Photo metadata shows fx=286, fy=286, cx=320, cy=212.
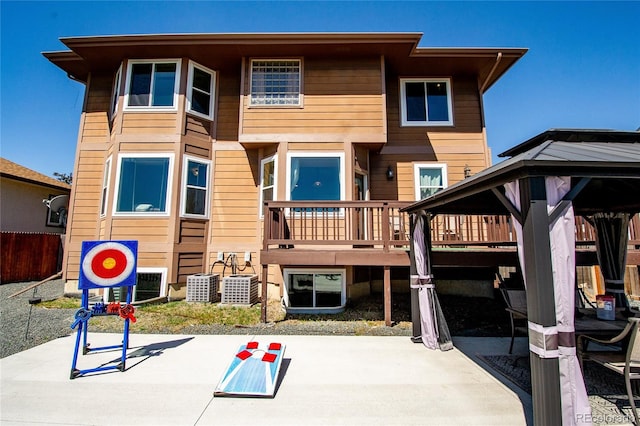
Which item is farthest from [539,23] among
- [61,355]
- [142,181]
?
[61,355]

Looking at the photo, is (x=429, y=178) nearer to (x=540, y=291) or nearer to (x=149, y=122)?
(x=540, y=291)

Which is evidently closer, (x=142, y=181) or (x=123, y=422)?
(x=123, y=422)

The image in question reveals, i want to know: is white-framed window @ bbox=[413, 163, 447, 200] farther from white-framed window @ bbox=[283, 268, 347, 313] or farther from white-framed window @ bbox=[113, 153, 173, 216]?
white-framed window @ bbox=[113, 153, 173, 216]

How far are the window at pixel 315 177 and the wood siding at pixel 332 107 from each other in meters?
0.77

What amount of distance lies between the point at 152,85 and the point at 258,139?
11.4 ft

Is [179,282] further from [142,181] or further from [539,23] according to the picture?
[539,23]

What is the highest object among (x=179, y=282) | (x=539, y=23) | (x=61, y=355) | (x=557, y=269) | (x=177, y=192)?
(x=539, y=23)

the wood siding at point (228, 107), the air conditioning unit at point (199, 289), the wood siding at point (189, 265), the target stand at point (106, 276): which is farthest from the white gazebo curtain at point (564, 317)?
the wood siding at point (228, 107)

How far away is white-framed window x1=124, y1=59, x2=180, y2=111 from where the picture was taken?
26.2 feet

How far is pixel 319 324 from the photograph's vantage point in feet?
19.2

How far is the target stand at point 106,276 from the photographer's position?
378cm

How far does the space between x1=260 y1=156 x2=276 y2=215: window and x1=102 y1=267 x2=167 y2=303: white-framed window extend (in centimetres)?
325

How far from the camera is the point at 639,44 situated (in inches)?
374

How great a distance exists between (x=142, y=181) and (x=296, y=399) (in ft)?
23.6
